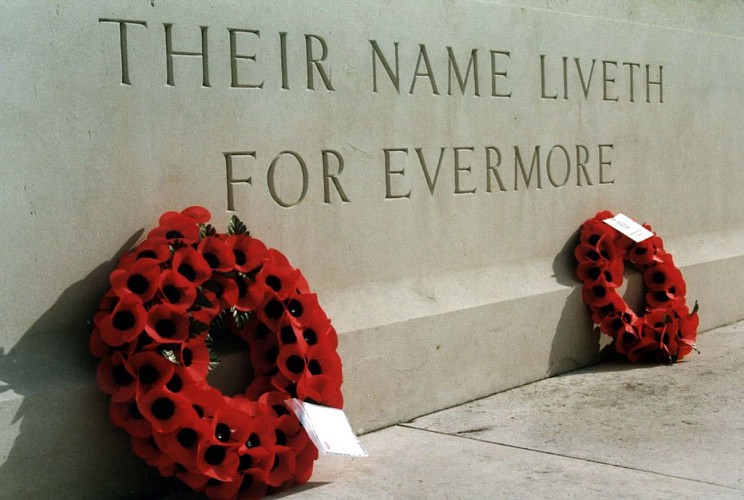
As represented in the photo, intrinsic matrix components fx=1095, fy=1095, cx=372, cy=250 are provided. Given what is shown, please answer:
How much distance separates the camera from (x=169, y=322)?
3.79m

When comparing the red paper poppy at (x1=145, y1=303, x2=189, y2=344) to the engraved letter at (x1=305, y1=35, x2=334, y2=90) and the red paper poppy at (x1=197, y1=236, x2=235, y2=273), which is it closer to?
the red paper poppy at (x1=197, y1=236, x2=235, y2=273)

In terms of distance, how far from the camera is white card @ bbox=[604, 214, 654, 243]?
6.29 metres

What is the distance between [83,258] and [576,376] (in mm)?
3021

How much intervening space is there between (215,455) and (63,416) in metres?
0.54

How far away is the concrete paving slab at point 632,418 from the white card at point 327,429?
2.78ft

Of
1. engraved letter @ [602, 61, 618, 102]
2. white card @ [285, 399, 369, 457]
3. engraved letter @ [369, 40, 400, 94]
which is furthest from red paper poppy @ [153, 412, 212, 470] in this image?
engraved letter @ [602, 61, 618, 102]

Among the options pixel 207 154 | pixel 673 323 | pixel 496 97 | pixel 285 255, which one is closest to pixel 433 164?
pixel 496 97

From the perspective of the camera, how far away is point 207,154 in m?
4.32

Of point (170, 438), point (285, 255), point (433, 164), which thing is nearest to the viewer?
point (170, 438)

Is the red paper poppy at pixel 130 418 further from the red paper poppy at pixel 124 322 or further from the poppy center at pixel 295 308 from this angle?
the poppy center at pixel 295 308

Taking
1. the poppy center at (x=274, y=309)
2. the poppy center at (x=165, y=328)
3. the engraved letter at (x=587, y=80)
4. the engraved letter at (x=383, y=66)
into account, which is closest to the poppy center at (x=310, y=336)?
the poppy center at (x=274, y=309)

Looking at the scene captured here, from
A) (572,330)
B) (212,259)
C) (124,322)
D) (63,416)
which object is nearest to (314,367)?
(212,259)

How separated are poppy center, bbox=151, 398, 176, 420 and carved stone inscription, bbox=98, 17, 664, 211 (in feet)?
3.27

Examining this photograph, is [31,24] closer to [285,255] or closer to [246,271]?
[246,271]
